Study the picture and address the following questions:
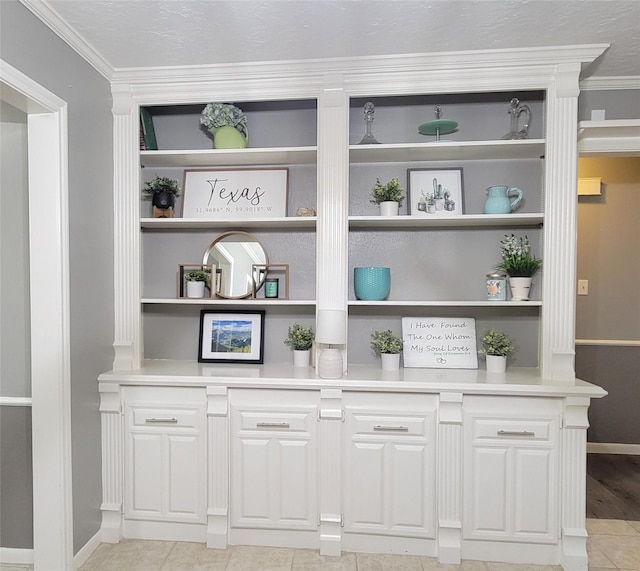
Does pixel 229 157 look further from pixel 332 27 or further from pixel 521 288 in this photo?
pixel 521 288

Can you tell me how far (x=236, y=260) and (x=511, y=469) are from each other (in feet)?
6.10

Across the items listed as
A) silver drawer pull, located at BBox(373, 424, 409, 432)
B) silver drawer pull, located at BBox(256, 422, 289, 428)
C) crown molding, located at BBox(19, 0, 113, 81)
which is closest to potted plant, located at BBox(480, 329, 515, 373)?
silver drawer pull, located at BBox(373, 424, 409, 432)

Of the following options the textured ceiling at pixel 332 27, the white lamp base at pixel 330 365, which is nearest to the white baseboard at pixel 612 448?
the white lamp base at pixel 330 365

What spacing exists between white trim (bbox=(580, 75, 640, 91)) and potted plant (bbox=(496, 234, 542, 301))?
957 mm

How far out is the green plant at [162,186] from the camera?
241 cm

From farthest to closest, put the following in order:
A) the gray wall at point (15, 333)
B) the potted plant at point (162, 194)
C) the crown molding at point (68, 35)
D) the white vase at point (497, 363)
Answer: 1. the potted plant at point (162, 194)
2. the white vase at point (497, 363)
3. the gray wall at point (15, 333)
4. the crown molding at point (68, 35)

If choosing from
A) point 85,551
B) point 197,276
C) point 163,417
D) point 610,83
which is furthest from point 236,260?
point 610,83

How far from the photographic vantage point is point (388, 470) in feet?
6.79

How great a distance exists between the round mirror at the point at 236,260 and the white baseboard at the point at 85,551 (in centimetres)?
143

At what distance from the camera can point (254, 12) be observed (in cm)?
177

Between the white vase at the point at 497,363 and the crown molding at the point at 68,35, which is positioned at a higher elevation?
the crown molding at the point at 68,35

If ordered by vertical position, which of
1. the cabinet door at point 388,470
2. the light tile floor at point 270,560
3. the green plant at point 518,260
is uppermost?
the green plant at point 518,260

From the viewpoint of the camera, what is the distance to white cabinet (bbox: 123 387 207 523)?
7.07 ft

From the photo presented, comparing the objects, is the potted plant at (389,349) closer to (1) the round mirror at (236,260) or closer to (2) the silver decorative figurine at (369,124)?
(1) the round mirror at (236,260)
